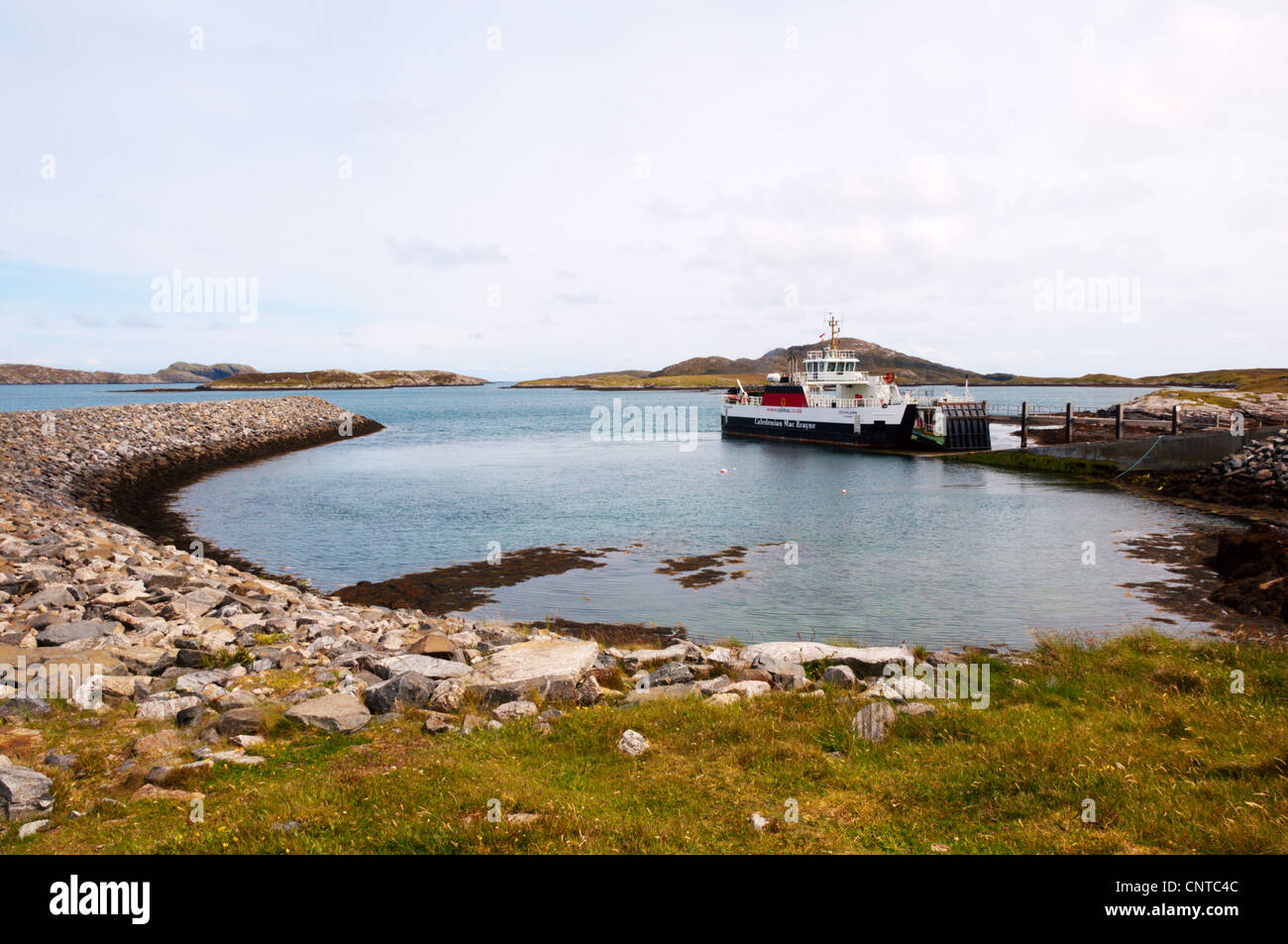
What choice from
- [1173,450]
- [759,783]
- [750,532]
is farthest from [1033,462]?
[759,783]

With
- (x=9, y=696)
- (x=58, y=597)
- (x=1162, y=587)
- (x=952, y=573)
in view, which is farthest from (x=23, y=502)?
(x=1162, y=587)

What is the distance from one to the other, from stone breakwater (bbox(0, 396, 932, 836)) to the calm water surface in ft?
17.9

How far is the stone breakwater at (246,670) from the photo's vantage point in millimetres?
8320

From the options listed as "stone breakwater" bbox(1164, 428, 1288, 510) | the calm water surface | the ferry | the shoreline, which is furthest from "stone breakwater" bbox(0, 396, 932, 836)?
the ferry

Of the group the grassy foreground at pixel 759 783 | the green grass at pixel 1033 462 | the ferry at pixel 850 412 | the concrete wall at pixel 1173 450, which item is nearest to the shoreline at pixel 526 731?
the grassy foreground at pixel 759 783

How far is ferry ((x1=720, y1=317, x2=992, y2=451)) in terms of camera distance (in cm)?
6022

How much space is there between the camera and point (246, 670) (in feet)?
37.7

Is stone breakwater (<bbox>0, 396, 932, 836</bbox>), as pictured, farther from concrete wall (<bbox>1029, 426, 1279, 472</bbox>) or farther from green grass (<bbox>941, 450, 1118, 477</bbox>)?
green grass (<bbox>941, 450, 1118, 477</bbox>)

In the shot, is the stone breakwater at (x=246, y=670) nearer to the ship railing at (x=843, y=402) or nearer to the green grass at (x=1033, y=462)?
the green grass at (x=1033, y=462)

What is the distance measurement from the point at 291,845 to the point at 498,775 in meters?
1.85

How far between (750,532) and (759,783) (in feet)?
81.9

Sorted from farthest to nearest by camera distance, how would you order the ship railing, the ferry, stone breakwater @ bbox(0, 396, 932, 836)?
the ship railing
the ferry
stone breakwater @ bbox(0, 396, 932, 836)

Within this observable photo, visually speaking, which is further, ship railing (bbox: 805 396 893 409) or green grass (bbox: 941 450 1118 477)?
ship railing (bbox: 805 396 893 409)
